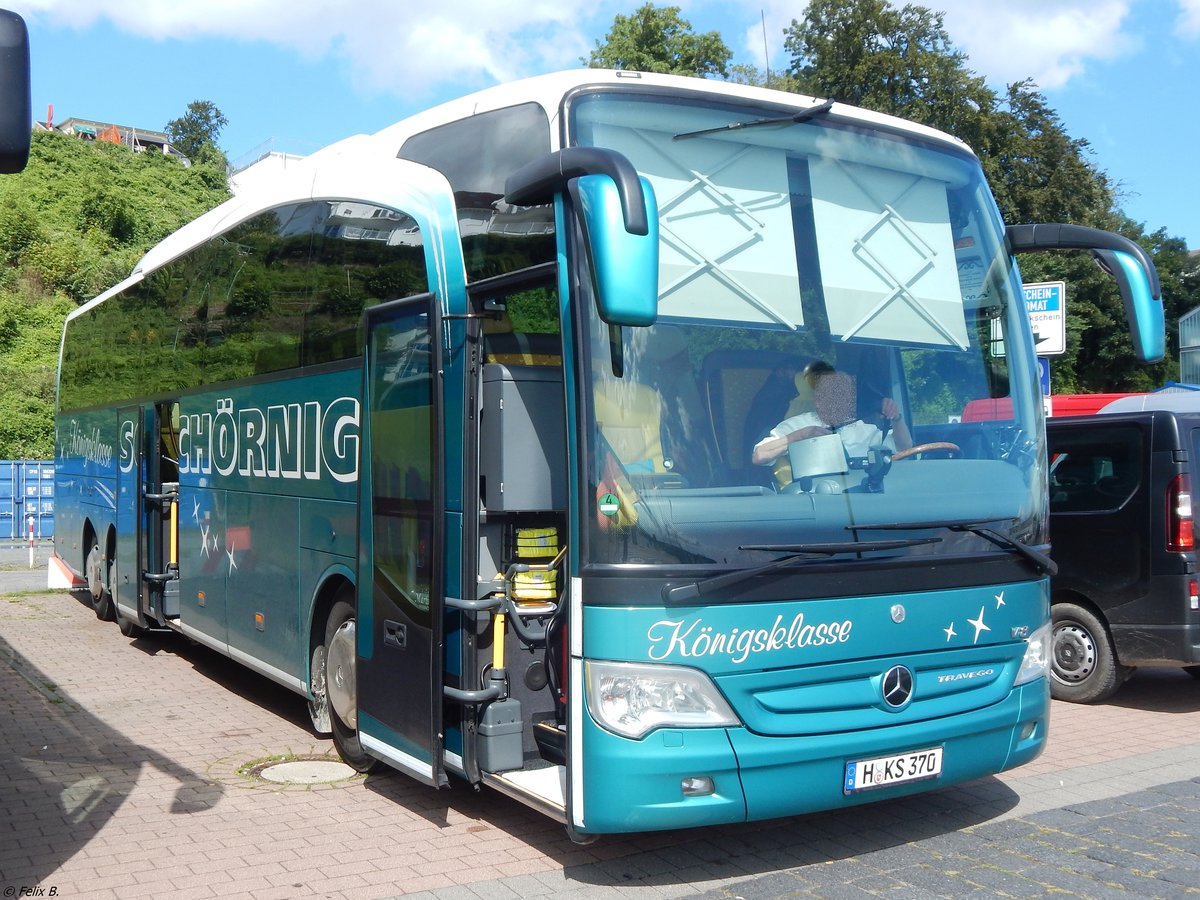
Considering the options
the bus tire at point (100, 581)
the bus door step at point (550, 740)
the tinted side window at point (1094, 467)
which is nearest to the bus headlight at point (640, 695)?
the bus door step at point (550, 740)

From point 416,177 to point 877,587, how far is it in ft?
10.1

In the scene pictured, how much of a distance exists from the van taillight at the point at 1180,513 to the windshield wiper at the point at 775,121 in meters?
4.75

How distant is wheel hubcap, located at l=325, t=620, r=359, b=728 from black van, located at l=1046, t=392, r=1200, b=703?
5.56 meters

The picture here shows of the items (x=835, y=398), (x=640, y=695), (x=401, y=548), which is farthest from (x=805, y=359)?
(x=401, y=548)

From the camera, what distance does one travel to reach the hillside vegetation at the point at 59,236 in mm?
36966

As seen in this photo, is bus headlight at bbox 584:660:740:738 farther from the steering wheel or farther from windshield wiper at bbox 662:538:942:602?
the steering wheel

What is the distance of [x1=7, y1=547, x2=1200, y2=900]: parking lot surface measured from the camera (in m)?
5.41

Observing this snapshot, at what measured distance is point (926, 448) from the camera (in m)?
5.71

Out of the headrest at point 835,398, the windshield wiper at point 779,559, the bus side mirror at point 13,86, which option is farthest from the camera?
the headrest at point 835,398

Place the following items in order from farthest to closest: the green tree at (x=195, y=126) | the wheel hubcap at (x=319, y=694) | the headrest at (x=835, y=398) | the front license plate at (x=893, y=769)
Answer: the green tree at (x=195, y=126), the wheel hubcap at (x=319, y=694), the headrest at (x=835, y=398), the front license plate at (x=893, y=769)

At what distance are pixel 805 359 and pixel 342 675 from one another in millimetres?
3449

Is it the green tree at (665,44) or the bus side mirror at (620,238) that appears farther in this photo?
the green tree at (665,44)

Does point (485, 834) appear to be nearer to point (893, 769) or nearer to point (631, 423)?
point (893, 769)

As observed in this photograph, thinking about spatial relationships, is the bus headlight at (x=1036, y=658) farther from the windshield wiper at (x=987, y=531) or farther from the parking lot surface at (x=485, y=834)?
the parking lot surface at (x=485, y=834)
